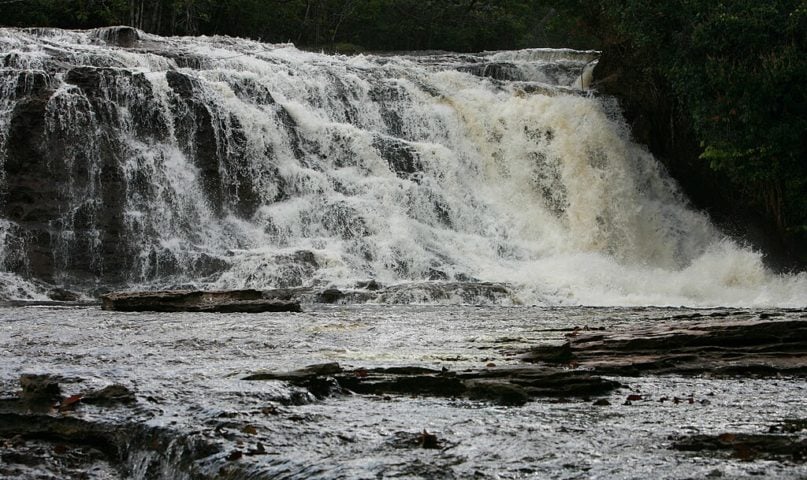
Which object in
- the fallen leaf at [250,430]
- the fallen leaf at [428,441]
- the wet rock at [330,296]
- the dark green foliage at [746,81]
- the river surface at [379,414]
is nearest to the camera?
the river surface at [379,414]

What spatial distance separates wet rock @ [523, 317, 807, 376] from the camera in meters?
8.01

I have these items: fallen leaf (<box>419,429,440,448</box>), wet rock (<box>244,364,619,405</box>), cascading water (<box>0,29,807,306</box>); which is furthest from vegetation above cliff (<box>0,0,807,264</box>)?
fallen leaf (<box>419,429,440,448</box>)

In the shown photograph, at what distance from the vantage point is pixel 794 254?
75.7 ft

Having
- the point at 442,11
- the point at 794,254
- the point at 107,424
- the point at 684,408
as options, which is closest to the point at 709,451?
the point at 684,408

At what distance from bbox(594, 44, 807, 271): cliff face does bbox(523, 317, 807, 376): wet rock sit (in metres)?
15.5

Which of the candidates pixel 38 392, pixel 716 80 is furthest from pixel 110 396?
pixel 716 80

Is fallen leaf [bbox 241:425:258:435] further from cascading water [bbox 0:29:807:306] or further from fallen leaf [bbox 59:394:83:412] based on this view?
cascading water [bbox 0:29:807:306]

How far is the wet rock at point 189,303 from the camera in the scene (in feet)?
47.9

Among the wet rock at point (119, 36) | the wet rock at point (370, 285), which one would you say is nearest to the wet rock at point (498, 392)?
the wet rock at point (370, 285)

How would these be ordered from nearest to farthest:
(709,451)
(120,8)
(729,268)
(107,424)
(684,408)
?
1. (709,451)
2. (107,424)
3. (684,408)
4. (729,268)
5. (120,8)

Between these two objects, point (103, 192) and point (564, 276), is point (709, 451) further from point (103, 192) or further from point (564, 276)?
point (103, 192)

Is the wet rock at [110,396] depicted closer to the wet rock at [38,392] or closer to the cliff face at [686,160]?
the wet rock at [38,392]

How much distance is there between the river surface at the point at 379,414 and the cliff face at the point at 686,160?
1450cm

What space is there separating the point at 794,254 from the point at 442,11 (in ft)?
93.5
